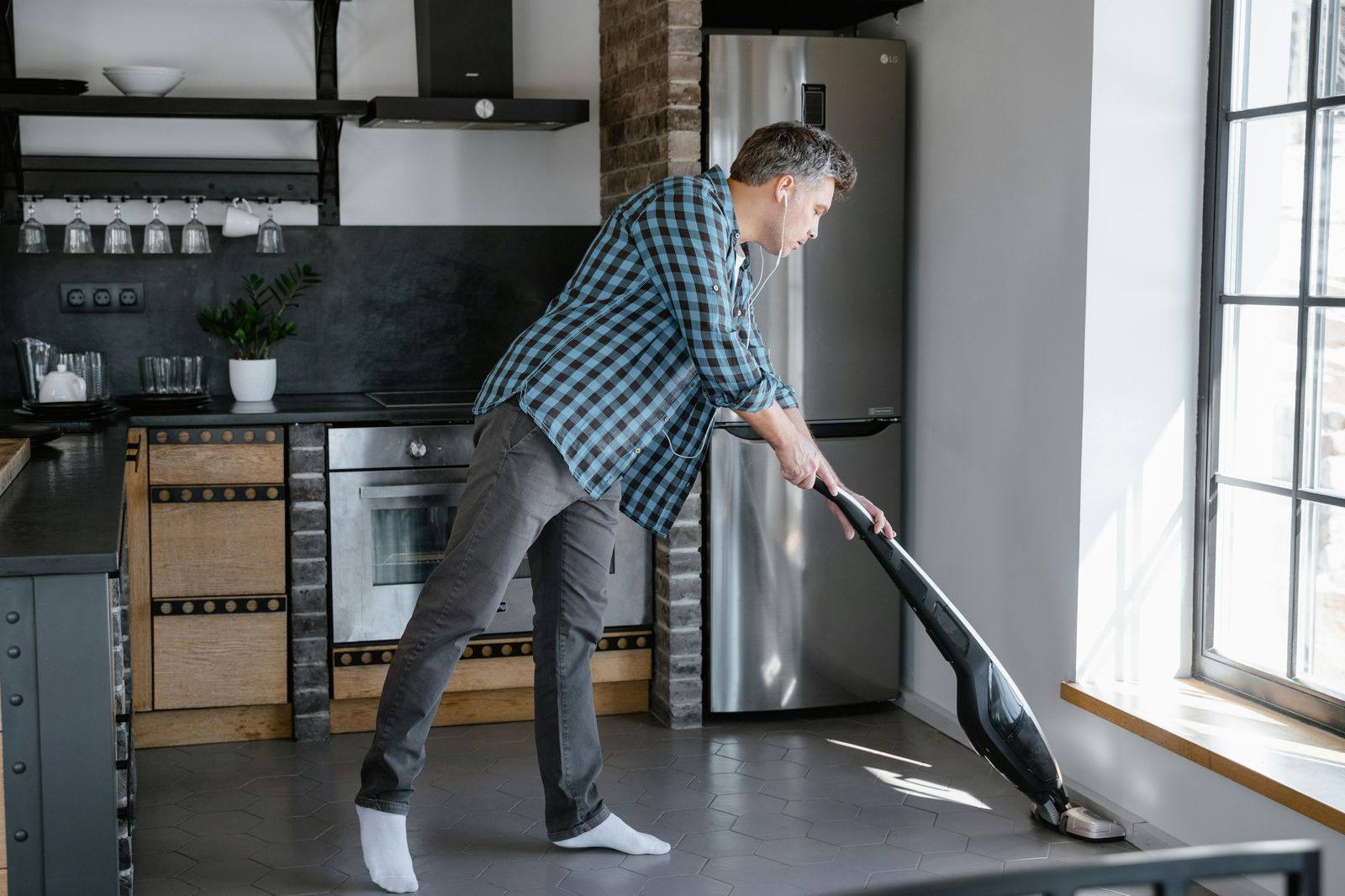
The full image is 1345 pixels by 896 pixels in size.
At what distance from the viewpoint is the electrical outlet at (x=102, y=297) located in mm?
3850

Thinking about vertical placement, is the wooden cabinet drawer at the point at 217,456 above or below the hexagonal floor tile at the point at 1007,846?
above

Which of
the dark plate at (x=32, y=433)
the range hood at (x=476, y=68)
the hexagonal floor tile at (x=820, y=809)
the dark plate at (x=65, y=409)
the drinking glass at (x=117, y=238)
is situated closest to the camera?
the dark plate at (x=32, y=433)

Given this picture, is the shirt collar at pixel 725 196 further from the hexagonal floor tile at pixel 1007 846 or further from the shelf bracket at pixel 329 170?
the shelf bracket at pixel 329 170

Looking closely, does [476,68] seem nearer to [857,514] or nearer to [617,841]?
[857,514]

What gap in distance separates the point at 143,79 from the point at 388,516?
4.37 feet

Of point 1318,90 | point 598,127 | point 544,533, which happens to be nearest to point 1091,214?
point 1318,90

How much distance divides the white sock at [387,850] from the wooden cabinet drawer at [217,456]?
3.88ft

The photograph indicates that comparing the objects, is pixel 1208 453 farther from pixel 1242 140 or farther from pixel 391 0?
pixel 391 0

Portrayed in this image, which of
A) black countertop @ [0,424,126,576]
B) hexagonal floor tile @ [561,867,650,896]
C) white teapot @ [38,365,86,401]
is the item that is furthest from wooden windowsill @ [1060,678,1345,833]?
white teapot @ [38,365,86,401]

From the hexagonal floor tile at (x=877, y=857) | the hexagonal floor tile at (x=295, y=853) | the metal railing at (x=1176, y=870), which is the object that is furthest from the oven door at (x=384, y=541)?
the metal railing at (x=1176, y=870)

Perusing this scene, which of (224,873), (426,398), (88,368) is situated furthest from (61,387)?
(224,873)

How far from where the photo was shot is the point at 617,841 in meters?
2.83

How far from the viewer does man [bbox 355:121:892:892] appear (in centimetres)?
247

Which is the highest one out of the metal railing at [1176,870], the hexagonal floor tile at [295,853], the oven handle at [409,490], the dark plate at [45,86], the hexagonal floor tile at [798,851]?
the dark plate at [45,86]
